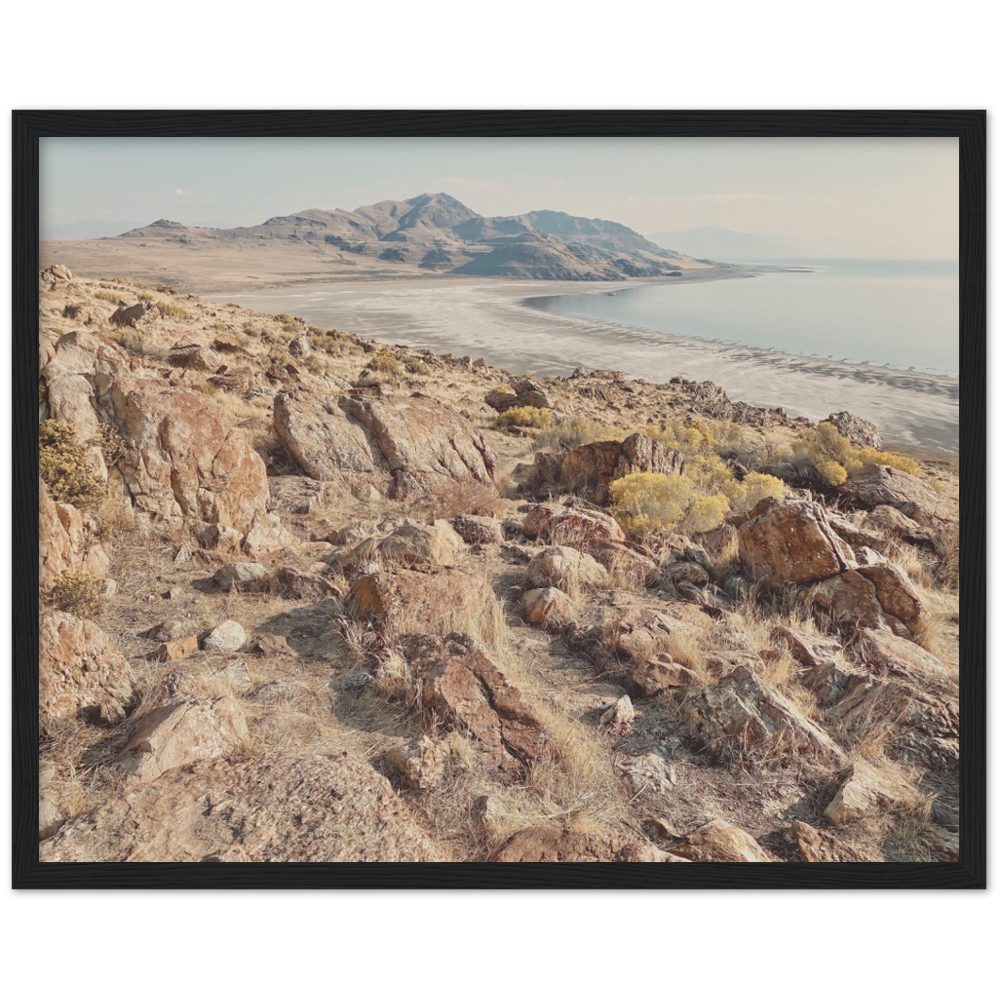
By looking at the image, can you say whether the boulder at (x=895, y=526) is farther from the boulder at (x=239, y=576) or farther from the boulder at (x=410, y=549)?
the boulder at (x=239, y=576)

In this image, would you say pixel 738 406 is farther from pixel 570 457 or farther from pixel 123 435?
pixel 123 435

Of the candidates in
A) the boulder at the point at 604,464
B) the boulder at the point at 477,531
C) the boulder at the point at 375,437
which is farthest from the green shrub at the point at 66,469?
the boulder at the point at 604,464

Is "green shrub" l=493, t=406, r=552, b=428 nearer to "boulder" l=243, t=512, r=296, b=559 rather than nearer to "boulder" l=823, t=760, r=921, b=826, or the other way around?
"boulder" l=243, t=512, r=296, b=559

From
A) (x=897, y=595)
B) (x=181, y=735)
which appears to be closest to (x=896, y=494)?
(x=897, y=595)

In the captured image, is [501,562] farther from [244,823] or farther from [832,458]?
[832,458]

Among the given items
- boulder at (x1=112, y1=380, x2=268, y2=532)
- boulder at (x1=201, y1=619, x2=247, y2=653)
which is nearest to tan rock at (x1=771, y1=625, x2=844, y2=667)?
boulder at (x1=201, y1=619, x2=247, y2=653)
